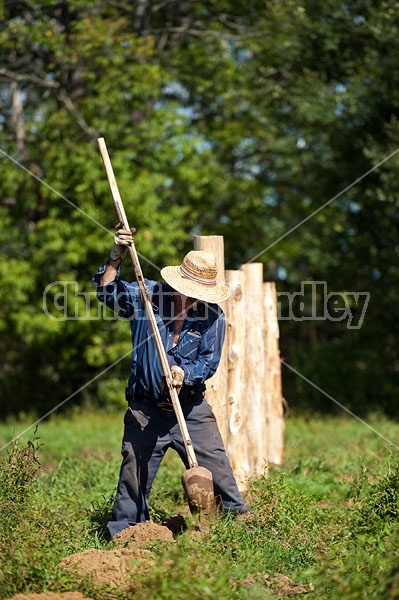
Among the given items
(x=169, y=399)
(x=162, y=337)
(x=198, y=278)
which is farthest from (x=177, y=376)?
(x=198, y=278)

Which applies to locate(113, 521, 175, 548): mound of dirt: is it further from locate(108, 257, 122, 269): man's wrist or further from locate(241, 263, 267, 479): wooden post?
locate(241, 263, 267, 479): wooden post

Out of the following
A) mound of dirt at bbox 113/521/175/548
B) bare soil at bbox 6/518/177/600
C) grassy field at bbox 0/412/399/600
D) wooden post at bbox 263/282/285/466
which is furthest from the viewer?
wooden post at bbox 263/282/285/466

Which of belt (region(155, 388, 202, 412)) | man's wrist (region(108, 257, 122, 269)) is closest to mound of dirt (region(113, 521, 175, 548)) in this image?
belt (region(155, 388, 202, 412))

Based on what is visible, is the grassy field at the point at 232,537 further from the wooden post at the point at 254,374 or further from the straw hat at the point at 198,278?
the straw hat at the point at 198,278

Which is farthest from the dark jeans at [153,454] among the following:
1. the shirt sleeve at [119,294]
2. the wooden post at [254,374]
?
the wooden post at [254,374]

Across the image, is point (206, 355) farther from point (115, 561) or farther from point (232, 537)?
point (115, 561)

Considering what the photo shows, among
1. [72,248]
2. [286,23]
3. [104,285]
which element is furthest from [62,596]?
[286,23]

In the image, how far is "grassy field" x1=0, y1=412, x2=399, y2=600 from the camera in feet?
16.0

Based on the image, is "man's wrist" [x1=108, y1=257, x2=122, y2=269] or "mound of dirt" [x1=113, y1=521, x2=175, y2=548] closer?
"mound of dirt" [x1=113, y1=521, x2=175, y2=548]

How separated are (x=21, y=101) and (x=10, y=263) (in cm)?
459

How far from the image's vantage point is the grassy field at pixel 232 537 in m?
4.87

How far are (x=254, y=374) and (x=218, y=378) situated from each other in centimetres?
148

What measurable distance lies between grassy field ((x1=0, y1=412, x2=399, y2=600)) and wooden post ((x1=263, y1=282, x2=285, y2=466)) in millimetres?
796

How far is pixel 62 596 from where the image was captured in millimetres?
4977
